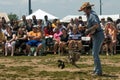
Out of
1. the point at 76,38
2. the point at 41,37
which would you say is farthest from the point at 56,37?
→ the point at 76,38

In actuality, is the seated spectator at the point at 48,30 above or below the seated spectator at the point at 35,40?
above

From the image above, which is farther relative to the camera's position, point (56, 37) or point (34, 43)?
point (56, 37)

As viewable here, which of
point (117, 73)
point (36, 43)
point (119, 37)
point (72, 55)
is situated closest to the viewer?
point (117, 73)

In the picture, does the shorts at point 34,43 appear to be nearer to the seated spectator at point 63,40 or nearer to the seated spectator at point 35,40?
the seated spectator at point 35,40

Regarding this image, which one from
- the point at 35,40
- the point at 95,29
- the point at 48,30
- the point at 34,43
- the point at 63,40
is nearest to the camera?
the point at 95,29

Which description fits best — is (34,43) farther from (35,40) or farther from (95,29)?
(95,29)

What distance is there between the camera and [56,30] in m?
19.3

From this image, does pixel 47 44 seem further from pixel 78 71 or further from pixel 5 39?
pixel 78 71

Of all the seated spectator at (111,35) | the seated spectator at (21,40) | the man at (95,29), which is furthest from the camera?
the seated spectator at (111,35)

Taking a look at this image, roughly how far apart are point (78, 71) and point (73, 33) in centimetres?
718

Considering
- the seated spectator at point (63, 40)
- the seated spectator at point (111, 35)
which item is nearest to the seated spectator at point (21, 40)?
the seated spectator at point (63, 40)

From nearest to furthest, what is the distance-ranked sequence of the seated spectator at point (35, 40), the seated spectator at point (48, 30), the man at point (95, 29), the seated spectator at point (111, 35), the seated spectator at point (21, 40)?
the man at point (95, 29), the seated spectator at point (35, 40), the seated spectator at point (21, 40), the seated spectator at point (111, 35), the seated spectator at point (48, 30)

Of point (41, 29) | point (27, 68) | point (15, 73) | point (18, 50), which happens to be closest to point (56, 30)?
point (41, 29)

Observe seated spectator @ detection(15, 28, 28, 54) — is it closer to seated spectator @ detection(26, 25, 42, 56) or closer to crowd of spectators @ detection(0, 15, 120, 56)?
crowd of spectators @ detection(0, 15, 120, 56)
